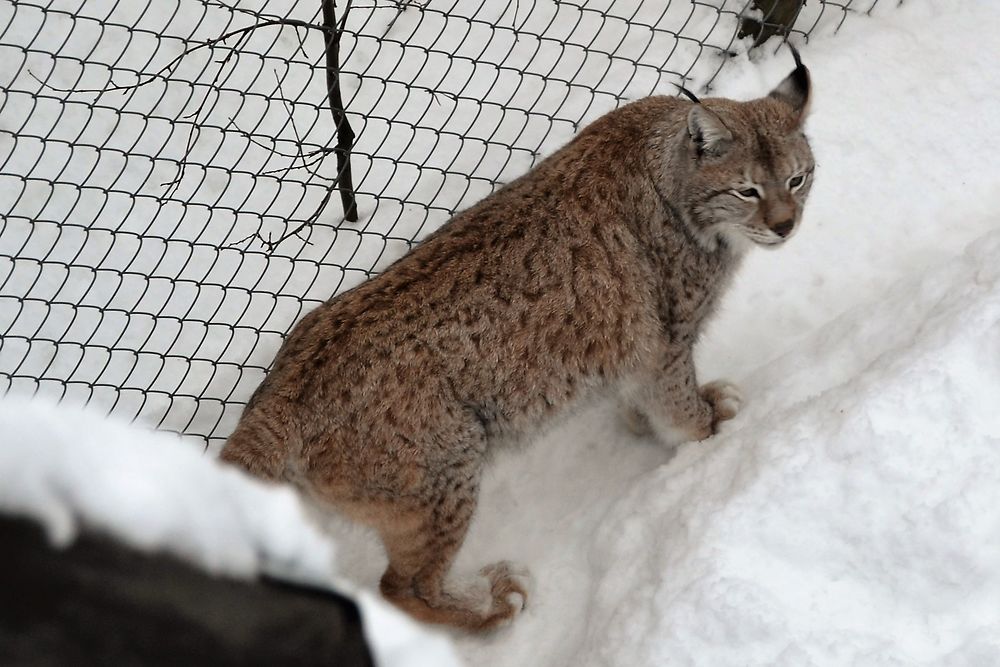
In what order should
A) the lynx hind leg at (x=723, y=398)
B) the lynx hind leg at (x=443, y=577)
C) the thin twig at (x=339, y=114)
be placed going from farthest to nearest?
1. the thin twig at (x=339, y=114)
2. the lynx hind leg at (x=723, y=398)
3. the lynx hind leg at (x=443, y=577)

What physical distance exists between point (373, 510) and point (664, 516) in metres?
0.90

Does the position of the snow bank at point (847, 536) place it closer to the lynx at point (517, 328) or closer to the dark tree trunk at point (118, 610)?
the lynx at point (517, 328)

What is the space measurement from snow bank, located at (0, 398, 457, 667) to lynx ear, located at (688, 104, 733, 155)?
241 cm

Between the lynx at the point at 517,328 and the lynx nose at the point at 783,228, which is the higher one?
the lynx nose at the point at 783,228

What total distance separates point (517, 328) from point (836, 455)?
959 mm

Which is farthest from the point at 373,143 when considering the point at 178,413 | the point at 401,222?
the point at 178,413

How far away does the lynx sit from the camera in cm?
310

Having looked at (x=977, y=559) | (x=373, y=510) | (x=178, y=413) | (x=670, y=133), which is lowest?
(x=178, y=413)

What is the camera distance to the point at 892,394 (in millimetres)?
3207

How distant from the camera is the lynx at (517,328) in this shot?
310cm

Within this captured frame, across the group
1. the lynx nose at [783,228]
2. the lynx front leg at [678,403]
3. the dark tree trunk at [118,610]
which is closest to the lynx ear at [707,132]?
the lynx nose at [783,228]

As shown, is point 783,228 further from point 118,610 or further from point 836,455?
point 118,610

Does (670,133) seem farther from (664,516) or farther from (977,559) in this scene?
(977,559)

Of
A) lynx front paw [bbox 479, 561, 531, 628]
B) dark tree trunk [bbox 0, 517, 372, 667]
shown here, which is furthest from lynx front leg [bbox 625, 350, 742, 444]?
dark tree trunk [bbox 0, 517, 372, 667]
